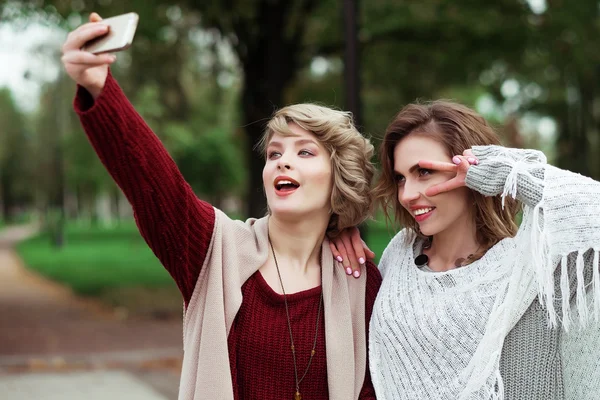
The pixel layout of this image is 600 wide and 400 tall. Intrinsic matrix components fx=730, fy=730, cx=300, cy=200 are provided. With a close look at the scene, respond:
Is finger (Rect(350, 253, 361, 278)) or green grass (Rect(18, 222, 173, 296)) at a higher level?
finger (Rect(350, 253, 361, 278))

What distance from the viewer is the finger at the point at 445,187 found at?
240 cm

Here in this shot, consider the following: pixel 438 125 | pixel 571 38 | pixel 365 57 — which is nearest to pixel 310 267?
pixel 438 125

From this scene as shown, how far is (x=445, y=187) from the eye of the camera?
7.90 ft

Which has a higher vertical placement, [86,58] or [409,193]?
[86,58]

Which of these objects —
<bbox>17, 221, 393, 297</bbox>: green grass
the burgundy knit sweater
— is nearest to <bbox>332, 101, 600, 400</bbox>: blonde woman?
the burgundy knit sweater

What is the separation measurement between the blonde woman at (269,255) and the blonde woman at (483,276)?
0.53 feet

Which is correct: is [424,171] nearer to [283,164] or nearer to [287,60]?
[283,164]

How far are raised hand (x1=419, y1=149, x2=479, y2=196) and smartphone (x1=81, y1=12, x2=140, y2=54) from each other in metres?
1.09

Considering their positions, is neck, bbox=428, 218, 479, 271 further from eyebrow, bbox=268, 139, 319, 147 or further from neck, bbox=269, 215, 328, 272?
eyebrow, bbox=268, 139, 319, 147

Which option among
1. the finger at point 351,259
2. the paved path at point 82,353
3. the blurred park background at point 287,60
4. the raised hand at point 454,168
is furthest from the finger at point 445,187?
the paved path at point 82,353

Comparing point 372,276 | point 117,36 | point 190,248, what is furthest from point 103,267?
point 117,36

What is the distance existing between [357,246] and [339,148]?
1.23ft

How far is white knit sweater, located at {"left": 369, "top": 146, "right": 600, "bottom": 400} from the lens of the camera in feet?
7.00

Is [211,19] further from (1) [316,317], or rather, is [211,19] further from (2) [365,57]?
(1) [316,317]
